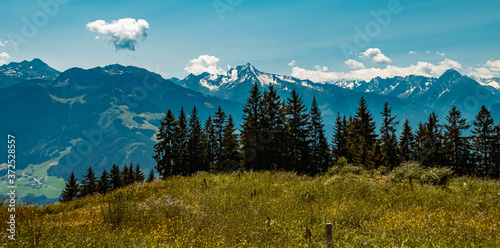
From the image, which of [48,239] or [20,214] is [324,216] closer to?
[48,239]

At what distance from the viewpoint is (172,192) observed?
10828 millimetres

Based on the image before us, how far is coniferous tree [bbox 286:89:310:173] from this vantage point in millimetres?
37250

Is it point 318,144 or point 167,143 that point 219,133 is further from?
point 318,144

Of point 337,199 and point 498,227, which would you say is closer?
point 498,227

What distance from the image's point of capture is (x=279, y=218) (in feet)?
25.7

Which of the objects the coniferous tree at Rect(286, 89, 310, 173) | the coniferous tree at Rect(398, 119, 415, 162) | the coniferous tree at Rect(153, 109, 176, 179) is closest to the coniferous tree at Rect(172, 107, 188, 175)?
the coniferous tree at Rect(153, 109, 176, 179)

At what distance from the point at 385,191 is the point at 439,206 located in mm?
1943

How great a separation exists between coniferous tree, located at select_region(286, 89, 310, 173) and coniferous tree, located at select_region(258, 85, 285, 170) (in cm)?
220

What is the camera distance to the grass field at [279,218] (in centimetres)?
612

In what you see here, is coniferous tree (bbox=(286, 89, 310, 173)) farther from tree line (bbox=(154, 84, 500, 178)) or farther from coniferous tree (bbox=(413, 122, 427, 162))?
coniferous tree (bbox=(413, 122, 427, 162))

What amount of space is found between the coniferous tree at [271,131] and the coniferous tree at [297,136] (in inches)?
86.6

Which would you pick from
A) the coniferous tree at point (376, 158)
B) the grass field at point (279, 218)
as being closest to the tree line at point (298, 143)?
the coniferous tree at point (376, 158)

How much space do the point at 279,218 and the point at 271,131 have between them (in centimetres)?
2684

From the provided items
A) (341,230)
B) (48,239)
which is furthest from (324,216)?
(48,239)
